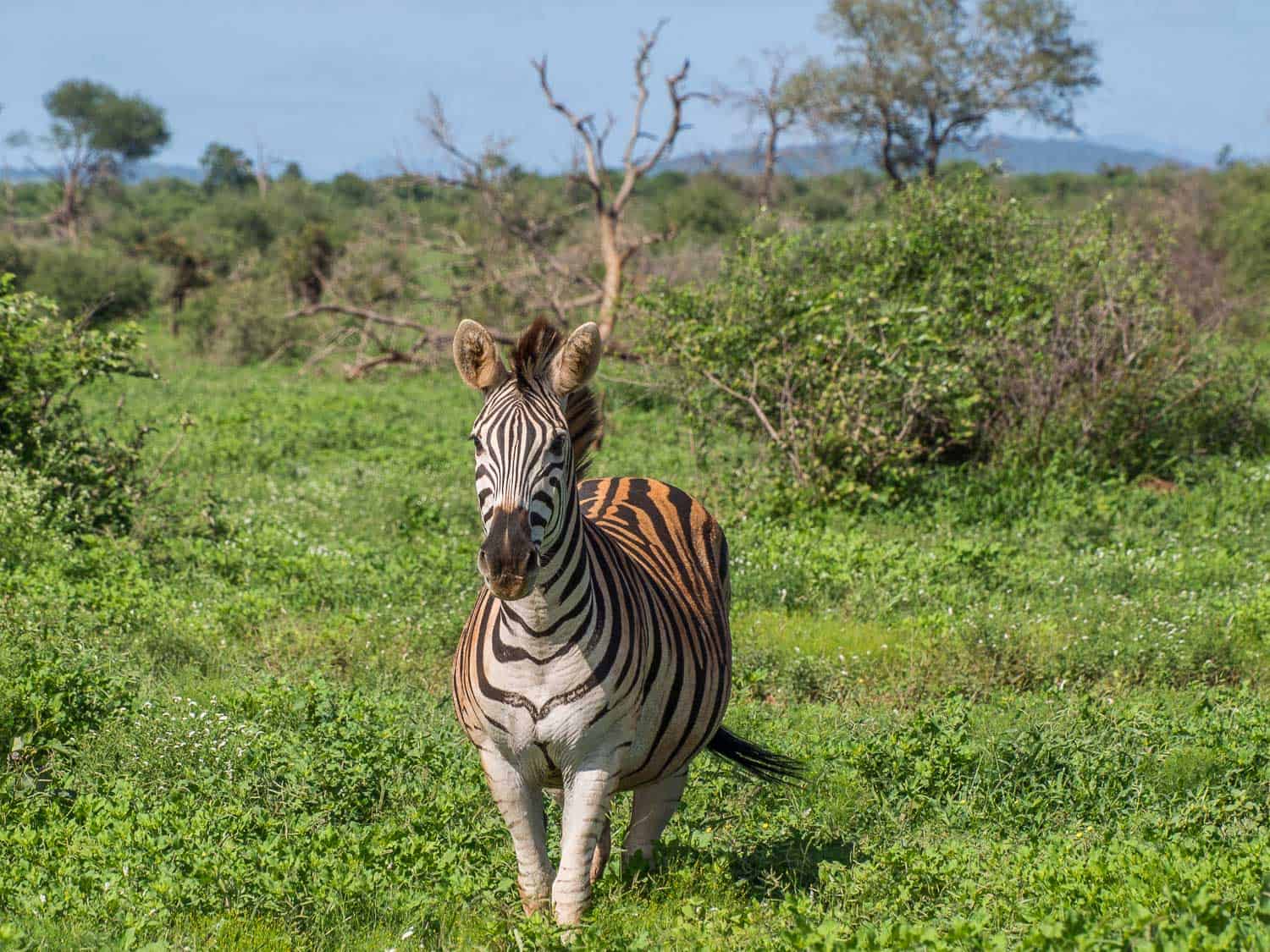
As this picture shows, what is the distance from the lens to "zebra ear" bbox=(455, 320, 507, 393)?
371 centimetres

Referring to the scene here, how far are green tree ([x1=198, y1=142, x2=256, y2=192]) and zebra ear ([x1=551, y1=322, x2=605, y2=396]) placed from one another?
212 ft

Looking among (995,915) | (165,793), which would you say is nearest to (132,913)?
(165,793)

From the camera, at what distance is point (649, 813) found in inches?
183

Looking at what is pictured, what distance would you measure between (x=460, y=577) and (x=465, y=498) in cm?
265

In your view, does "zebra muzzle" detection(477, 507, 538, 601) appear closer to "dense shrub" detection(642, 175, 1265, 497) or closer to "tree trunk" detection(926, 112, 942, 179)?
"dense shrub" detection(642, 175, 1265, 497)

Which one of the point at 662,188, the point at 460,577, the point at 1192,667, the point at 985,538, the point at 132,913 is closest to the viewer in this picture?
the point at 132,913

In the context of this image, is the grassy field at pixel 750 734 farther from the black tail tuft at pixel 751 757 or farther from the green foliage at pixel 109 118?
the green foliage at pixel 109 118

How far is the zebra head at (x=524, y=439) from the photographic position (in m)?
3.33

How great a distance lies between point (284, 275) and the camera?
28484mm

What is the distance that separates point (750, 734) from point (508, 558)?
3189mm

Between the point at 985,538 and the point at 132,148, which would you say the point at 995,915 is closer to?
the point at 985,538

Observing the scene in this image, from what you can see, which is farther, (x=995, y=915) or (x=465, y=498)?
(x=465, y=498)

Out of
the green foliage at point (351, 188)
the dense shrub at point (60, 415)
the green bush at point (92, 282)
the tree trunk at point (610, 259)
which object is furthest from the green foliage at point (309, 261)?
the green foliage at point (351, 188)

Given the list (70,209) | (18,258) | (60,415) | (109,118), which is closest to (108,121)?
(109,118)
